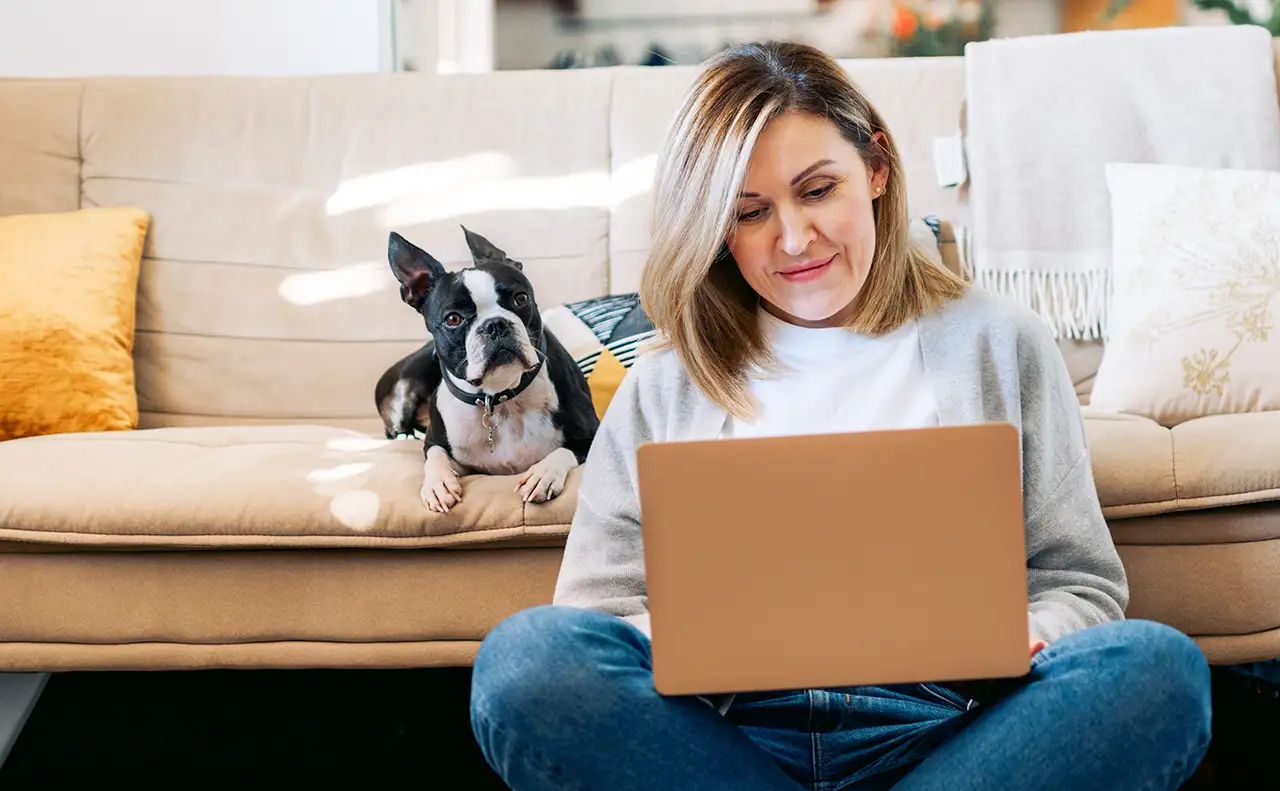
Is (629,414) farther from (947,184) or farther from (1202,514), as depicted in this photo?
(947,184)

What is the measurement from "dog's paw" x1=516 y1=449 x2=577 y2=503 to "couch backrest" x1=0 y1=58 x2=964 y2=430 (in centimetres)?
64

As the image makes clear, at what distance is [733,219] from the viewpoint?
111cm

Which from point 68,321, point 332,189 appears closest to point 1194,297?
point 332,189

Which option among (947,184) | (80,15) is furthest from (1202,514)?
(80,15)

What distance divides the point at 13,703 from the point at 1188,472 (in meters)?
1.64

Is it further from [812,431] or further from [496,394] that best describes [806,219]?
[496,394]

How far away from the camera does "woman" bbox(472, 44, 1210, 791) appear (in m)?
0.85

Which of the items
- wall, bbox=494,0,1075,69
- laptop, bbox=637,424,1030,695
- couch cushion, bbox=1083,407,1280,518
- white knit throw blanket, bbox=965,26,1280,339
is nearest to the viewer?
laptop, bbox=637,424,1030,695

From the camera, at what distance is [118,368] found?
6.27 ft

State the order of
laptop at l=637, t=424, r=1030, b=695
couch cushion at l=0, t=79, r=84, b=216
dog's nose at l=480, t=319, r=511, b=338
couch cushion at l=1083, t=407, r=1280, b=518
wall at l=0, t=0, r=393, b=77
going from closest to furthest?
laptop at l=637, t=424, r=1030, b=695 < couch cushion at l=1083, t=407, r=1280, b=518 < dog's nose at l=480, t=319, r=511, b=338 < couch cushion at l=0, t=79, r=84, b=216 < wall at l=0, t=0, r=393, b=77

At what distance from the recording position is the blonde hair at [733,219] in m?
1.10

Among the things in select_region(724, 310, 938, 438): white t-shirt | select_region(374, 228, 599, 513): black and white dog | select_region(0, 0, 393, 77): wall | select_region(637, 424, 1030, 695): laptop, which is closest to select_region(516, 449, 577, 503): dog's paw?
select_region(374, 228, 599, 513): black and white dog

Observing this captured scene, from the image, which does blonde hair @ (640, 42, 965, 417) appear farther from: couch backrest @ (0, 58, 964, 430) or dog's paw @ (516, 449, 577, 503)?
couch backrest @ (0, 58, 964, 430)

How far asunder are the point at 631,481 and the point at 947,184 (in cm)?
114
